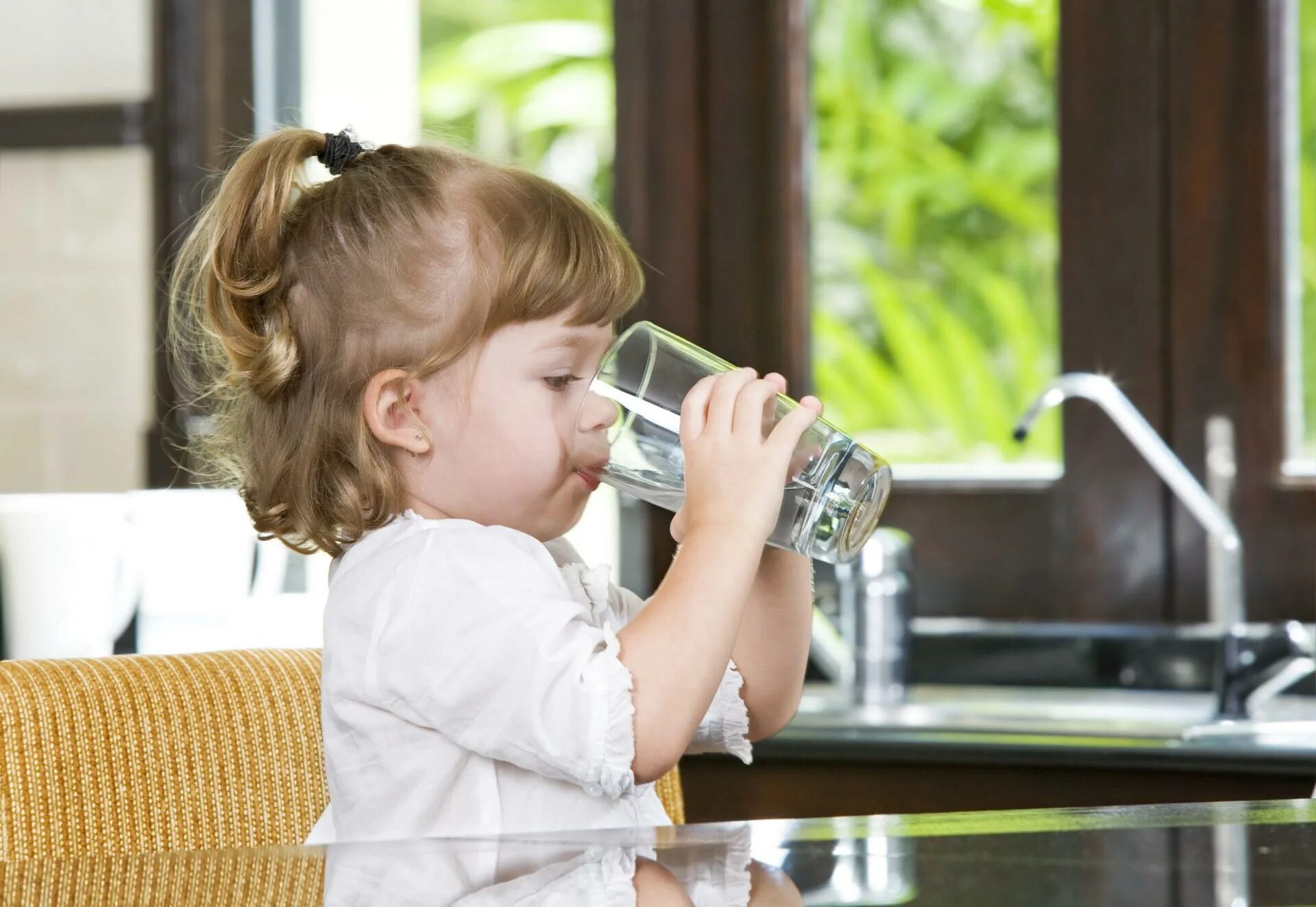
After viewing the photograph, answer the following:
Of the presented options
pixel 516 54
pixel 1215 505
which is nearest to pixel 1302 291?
pixel 1215 505

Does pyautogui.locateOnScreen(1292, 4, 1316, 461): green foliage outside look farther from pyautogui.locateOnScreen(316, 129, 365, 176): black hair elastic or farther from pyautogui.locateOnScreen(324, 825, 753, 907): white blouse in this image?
pyautogui.locateOnScreen(324, 825, 753, 907): white blouse

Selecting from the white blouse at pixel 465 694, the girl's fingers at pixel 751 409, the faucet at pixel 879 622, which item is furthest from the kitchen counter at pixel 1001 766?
the girl's fingers at pixel 751 409

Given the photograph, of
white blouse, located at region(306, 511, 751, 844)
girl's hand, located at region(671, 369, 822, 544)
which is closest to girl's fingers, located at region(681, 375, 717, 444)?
girl's hand, located at region(671, 369, 822, 544)

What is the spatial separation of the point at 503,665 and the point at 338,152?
1.24 feet

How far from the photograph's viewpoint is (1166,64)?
182 centimetres

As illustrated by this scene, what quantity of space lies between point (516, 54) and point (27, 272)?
0.70m

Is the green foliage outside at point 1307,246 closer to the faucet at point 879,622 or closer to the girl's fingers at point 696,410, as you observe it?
the faucet at point 879,622

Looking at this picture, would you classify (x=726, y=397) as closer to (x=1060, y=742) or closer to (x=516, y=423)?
(x=516, y=423)

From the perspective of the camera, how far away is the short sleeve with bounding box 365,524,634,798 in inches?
27.7

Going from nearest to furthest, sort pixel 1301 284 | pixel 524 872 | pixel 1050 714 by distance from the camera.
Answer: pixel 524 872 → pixel 1050 714 → pixel 1301 284

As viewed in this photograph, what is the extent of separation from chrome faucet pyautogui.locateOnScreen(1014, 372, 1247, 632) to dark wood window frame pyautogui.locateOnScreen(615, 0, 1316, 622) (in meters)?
0.11

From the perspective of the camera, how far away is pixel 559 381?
849 millimetres

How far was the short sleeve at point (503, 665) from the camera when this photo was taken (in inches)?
27.7

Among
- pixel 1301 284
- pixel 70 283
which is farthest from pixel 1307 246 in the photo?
pixel 70 283
